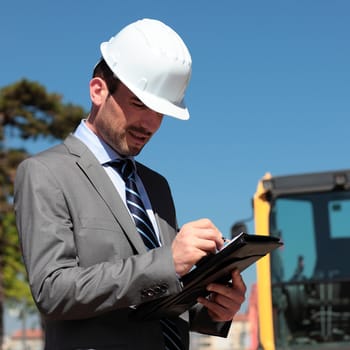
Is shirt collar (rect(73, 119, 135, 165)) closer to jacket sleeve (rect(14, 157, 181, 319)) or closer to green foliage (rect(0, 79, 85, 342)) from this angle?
jacket sleeve (rect(14, 157, 181, 319))

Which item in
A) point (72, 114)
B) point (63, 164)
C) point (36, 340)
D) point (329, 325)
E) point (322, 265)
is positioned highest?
point (72, 114)

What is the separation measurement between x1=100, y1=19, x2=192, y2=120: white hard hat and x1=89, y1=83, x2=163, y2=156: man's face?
0.11ft

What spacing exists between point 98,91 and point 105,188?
0.98 ft

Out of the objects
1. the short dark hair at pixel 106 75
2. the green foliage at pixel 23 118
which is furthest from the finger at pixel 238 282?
the green foliage at pixel 23 118

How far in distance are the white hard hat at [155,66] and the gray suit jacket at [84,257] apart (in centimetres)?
23

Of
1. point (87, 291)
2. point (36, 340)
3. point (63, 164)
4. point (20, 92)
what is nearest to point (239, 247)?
point (87, 291)

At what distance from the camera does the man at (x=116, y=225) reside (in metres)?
2.00

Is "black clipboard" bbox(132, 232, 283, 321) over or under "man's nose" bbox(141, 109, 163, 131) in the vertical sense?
under

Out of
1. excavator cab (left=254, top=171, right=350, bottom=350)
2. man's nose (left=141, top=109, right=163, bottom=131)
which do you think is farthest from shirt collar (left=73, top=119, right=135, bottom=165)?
excavator cab (left=254, top=171, right=350, bottom=350)

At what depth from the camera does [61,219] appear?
2094 mm

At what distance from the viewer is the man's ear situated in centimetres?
232

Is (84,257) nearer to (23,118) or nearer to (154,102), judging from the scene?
(154,102)

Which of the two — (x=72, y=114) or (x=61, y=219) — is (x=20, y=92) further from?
(x=61, y=219)

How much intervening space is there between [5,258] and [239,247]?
2804 centimetres
